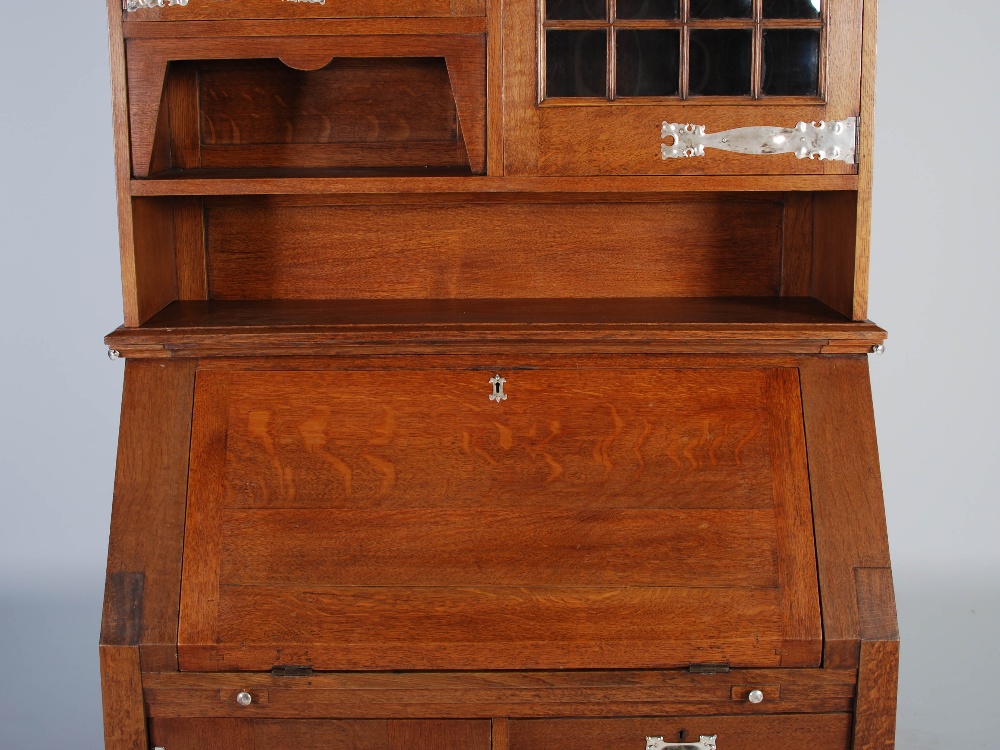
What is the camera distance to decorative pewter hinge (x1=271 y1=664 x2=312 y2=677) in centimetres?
243

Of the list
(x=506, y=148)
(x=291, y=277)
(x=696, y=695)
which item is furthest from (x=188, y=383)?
(x=696, y=695)

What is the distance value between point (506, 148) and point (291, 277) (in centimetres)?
69

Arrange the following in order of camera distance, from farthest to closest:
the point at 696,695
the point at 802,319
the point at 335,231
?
1. the point at 335,231
2. the point at 802,319
3. the point at 696,695

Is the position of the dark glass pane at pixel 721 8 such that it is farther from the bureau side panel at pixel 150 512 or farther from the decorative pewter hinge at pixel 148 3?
the bureau side panel at pixel 150 512

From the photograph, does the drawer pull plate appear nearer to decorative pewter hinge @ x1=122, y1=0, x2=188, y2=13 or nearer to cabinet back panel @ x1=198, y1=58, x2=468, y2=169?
cabinet back panel @ x1=198, y1=58, x2=468, y2=169

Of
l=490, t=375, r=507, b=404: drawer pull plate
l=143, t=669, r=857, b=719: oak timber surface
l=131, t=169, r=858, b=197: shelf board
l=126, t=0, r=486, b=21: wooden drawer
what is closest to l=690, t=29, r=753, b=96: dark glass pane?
l=131, t=169, r=858, b=197: shelf board

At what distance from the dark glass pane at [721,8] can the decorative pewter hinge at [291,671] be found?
1479 mm

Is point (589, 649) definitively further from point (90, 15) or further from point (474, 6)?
point (90, 15)

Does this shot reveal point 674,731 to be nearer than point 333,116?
Yes

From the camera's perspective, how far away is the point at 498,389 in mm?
2545

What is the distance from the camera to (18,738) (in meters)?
3.04

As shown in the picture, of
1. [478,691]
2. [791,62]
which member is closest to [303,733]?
[478,691]

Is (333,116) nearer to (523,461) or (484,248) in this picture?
(484,248)

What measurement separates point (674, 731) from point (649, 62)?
131 cm
